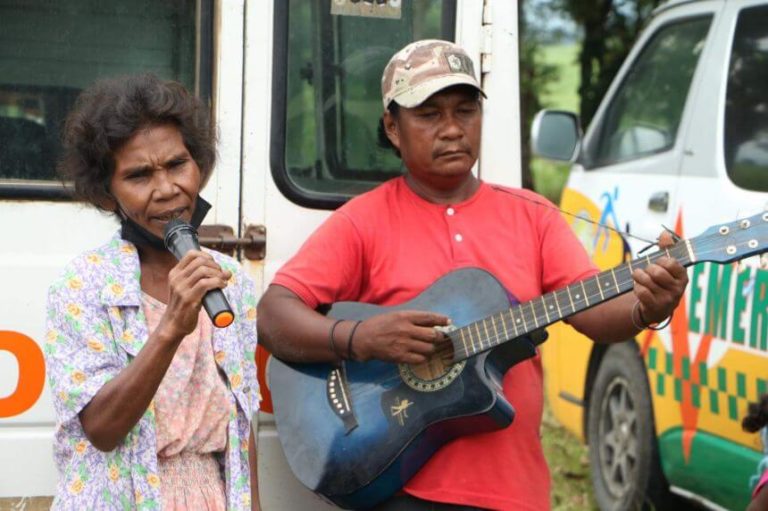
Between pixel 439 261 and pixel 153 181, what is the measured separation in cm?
85

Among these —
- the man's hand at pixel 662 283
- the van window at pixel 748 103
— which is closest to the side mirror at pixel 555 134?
the van window at pixel 748 103

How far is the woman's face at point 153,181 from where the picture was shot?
2.91 metres

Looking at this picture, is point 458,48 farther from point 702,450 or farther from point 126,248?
point 702,450

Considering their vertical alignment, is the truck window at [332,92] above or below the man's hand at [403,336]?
above

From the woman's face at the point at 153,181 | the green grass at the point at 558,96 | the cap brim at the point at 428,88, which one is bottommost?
the woman's face at the point at 153,181

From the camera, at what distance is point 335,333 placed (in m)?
3.40

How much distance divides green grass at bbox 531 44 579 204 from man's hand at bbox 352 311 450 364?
6311 mm

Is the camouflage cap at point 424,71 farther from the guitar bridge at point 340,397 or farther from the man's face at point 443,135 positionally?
the guitar bridge at point 340,397

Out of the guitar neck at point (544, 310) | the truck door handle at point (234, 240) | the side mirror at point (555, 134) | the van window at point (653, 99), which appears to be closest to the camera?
the guitar neck at point (544, 310)

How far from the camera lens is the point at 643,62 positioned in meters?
6.27

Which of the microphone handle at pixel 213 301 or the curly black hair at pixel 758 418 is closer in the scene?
the microphone handle at pixel 213 301

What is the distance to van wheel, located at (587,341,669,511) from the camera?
5617mm

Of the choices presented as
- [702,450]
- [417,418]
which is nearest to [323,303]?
[417,418]

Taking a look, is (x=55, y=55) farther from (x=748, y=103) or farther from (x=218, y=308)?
(x=748, y=103)
